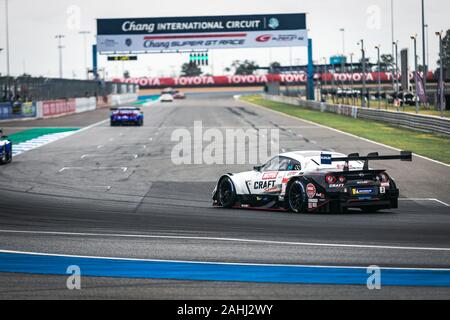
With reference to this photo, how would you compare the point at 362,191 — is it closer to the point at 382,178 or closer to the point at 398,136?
the point at 382,178

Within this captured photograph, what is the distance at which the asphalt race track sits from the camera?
29.6 feet

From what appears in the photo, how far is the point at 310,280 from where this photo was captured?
372 inches

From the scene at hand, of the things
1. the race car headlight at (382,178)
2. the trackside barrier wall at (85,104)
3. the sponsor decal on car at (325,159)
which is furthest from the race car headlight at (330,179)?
the trackside barrier wall at (85,104)

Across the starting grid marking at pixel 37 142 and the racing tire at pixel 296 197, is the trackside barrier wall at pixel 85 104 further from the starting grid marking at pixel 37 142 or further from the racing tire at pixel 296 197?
the racing tire at pixel 296 197

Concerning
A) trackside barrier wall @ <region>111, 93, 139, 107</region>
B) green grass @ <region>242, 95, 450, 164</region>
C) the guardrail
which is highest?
trackside barrier wall @ <region>111, 93, 139, 107</region>

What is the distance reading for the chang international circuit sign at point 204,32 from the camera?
76125 millimetres

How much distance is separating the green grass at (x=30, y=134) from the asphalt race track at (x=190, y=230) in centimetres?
1468

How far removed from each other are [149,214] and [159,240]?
3977 millimetres

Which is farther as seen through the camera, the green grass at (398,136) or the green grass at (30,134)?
the green grass at (30,134)

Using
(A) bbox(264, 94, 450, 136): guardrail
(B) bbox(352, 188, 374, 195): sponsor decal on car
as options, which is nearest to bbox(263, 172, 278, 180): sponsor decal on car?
(B) bbox(352, 188, 374, 195): sponsor decal on car

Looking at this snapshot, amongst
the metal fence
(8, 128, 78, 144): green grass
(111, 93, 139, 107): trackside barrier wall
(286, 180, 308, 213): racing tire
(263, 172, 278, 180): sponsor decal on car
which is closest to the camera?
(286, 180, 308, 213): racing tire

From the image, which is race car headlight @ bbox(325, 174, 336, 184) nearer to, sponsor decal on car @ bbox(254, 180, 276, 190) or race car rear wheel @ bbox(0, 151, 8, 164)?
sponsor decal on car @ bbox(254, 180, 276, 190)

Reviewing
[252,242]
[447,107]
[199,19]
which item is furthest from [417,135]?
[199,19]

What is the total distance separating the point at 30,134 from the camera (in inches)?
1837
